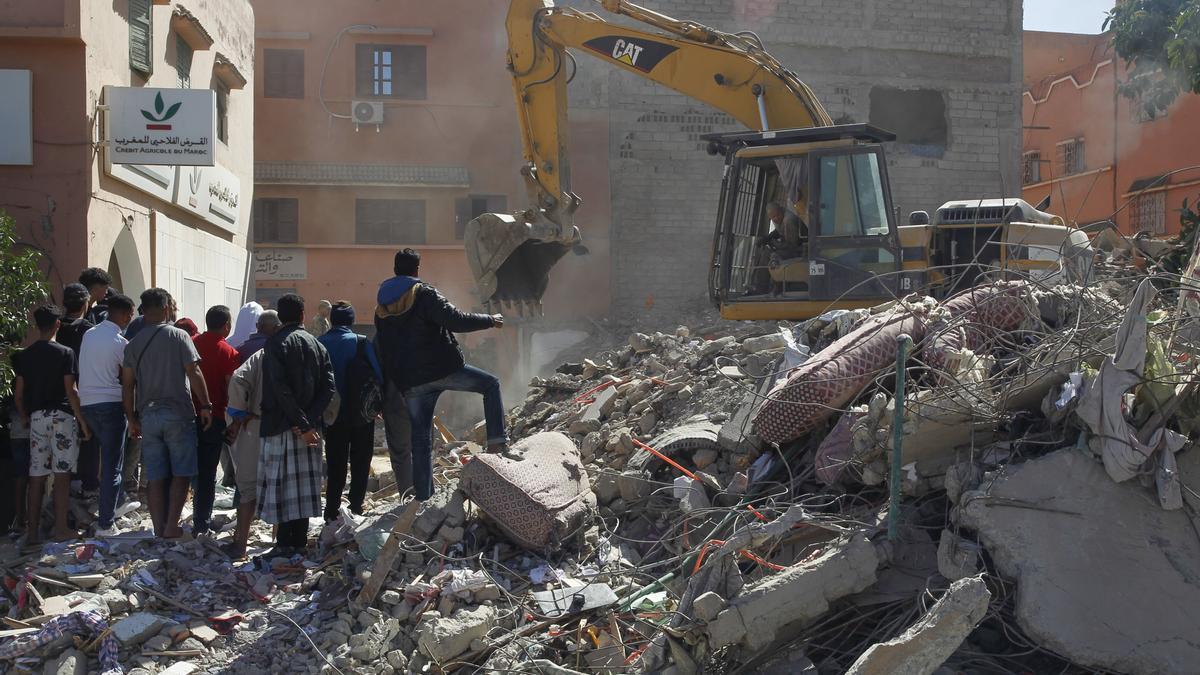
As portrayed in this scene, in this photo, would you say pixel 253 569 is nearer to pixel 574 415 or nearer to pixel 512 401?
pixel 574 415

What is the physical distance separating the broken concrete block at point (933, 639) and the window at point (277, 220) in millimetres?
22709

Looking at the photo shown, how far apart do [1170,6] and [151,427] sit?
508 inches

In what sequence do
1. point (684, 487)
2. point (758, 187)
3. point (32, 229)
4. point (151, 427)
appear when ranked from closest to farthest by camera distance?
point (684, 487) < point (151, 427) < point (32, 229) < point (758, 187)

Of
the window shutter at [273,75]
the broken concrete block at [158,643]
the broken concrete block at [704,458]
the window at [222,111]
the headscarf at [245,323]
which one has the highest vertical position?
the window shutter at [273,75]

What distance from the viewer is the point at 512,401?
16.1 m

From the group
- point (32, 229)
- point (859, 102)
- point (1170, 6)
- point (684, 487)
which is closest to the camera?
point (684, 487)

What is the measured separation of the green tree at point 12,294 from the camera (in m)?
7.43

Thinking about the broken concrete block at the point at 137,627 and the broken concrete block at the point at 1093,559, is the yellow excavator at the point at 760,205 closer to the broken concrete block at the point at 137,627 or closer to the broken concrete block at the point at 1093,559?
the broken concrete block at the point at 1093,559

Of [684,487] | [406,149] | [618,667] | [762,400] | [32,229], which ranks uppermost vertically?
[406,149]

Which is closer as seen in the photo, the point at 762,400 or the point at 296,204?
the point at 762,400

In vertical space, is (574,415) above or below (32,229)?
below

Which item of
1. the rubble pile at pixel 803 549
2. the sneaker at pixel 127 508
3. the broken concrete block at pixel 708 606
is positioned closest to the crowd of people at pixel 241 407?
the sneaker at pixel 127 508

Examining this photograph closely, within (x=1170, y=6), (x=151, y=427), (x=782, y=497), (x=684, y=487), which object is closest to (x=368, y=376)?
(x=151, y=427)

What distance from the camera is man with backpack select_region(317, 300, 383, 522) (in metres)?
7.32
